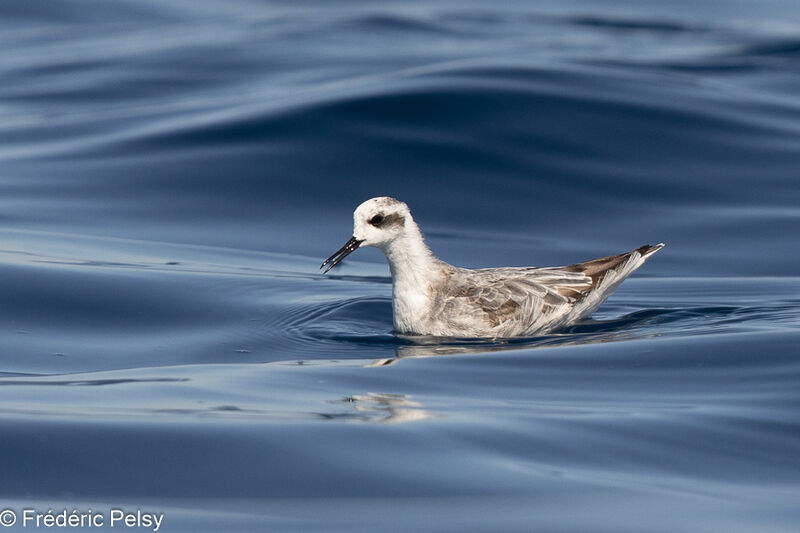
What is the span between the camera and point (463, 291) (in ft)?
34.3

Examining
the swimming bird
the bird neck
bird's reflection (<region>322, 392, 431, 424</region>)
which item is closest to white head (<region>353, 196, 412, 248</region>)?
the swimming bird

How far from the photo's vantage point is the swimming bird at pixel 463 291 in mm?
10258

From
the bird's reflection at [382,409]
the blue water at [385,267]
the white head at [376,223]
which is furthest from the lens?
the white head at [376,223]

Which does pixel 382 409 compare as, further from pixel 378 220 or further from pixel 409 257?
pixel 409 257

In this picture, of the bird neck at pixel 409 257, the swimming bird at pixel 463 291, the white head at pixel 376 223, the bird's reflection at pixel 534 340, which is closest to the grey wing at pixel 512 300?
the swimming bird at pixel 463 291

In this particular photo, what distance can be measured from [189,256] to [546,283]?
13.5ft

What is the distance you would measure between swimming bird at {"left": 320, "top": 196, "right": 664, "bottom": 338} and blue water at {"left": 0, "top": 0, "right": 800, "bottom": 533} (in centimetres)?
23

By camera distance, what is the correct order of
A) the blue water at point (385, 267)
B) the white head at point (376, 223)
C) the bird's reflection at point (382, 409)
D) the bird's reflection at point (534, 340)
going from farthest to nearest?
the white head at point (376, 223)
the bird's reflection at point (534, 340)
the bird's reflection at point (382, 409)
the blue water at point (385, 267)

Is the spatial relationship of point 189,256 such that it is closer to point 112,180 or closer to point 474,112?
point 112,180

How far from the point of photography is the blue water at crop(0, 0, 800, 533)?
6410mm

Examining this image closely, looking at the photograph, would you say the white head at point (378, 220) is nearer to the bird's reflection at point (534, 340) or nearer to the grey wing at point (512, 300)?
Result: the grey wing at point (512, 300)

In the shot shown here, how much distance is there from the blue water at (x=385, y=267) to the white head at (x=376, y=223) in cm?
80

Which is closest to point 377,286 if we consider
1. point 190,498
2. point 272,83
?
point 190,498

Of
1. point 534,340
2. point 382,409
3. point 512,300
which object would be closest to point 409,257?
point 512,300
